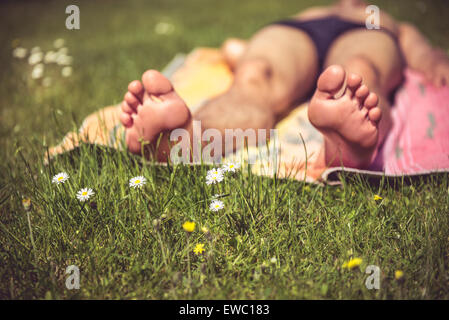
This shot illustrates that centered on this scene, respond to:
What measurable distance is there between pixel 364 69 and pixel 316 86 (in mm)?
283

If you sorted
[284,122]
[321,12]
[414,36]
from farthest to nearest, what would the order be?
[321,12], [414,36], [284,122]

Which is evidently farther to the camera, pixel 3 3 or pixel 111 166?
pixel 3 3

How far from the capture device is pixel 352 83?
3.43 feet

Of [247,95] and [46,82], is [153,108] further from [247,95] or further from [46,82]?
[46,82]

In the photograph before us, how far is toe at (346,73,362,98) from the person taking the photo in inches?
40.9

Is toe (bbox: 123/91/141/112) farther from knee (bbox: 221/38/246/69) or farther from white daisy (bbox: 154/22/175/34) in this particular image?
white daisy (bbox: 154/22/175/34)

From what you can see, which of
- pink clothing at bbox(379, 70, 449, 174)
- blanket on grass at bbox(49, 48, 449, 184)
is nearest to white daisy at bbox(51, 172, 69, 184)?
blanket on grass at bbox(49, 48, 449, 184)

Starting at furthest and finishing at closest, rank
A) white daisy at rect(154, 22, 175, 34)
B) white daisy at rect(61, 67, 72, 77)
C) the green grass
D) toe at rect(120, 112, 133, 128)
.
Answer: white daisy at rect(154, 22, 175, 34) → white daisy at rect(61, 67, 72, 77) → toe at rect(120, 112, 133, 128) → the green grass

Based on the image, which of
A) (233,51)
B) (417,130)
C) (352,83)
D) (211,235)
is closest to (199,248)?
(211,235)

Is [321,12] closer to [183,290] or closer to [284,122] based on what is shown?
[284,122]

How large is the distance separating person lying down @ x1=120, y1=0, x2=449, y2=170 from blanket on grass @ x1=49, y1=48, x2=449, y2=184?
65 millimetres

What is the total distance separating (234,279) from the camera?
0.90m
